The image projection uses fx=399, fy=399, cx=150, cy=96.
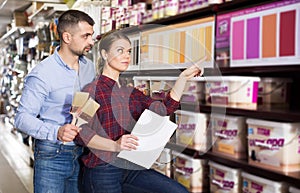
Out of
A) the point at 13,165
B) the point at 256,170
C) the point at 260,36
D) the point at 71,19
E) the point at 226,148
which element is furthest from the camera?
the point at 13,165

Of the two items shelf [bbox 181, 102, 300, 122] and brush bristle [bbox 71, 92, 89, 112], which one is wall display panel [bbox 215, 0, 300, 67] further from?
brush bristle [bbox 71, 92, 89, 112]

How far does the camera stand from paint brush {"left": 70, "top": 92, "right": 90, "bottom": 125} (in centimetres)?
125

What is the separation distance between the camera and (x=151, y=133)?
1183mm

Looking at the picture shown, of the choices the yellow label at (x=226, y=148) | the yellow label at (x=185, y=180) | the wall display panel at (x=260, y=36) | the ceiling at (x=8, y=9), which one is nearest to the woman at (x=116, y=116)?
the wall display panel at (x=260, y=36)

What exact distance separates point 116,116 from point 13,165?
2574mm

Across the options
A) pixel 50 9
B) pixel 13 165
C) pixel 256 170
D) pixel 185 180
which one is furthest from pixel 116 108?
pixel 13 165

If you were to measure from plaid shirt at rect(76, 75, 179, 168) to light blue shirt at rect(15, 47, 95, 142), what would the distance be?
13 centimetres

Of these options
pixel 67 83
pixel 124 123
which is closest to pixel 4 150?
pixel 67 83

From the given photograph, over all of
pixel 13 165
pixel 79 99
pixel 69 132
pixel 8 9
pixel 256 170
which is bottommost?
pixel 13 165

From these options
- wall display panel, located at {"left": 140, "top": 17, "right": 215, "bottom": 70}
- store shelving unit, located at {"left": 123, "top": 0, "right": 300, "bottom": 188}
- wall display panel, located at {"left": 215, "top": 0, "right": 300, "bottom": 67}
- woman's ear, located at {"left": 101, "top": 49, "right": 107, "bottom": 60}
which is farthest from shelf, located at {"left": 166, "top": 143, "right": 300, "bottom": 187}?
wall display panel, located at {"left": 215, "top": 0, "right": 300, "bottom": 67}

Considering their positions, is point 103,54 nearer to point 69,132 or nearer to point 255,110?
point 69,132

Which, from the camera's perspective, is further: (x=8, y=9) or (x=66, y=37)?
(x=8, y=9)

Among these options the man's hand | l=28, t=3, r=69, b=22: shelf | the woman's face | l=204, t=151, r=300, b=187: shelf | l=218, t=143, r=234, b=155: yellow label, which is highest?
l=28, t=3, r=69, b=22: shelf

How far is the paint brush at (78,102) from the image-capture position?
1252 millimetres
